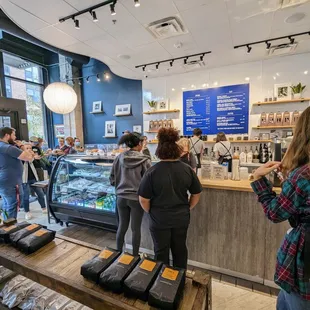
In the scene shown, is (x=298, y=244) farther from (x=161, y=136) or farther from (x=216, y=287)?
(x=216, y=287)

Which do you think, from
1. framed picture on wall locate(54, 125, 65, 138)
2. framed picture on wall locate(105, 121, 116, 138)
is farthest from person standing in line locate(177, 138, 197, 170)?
framed picture on wall locate(54, 125, 65, 138)

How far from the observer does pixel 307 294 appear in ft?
2.92

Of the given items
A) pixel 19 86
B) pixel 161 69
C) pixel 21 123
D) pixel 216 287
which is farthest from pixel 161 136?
pixel 19 86

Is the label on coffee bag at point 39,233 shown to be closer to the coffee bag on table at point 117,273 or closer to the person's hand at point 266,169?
the coffee bag on table at point 117,273

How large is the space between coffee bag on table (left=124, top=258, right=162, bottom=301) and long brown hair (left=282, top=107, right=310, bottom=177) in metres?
0.85

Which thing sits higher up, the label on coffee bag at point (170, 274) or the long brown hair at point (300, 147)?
the long brown hair at point (300, 147)

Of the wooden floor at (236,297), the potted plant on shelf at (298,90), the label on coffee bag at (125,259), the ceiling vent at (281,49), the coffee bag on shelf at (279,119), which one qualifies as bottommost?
the wooden floor at (236,297)

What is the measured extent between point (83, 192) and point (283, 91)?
4.73m

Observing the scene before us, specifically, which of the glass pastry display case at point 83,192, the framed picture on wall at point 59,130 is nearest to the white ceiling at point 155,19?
the glass pastry display case at point 83,192

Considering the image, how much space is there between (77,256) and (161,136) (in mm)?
1062

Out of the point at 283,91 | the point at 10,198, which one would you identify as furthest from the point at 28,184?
the point at 283,91

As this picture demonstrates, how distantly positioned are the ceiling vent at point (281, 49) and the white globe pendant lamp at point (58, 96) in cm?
403

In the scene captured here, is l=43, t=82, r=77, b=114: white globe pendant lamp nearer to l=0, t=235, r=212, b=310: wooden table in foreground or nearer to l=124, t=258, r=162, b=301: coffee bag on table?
l=0, t=235, r=212, b=310: wooden table in foreground

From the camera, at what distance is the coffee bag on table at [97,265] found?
→ 1015 mm
